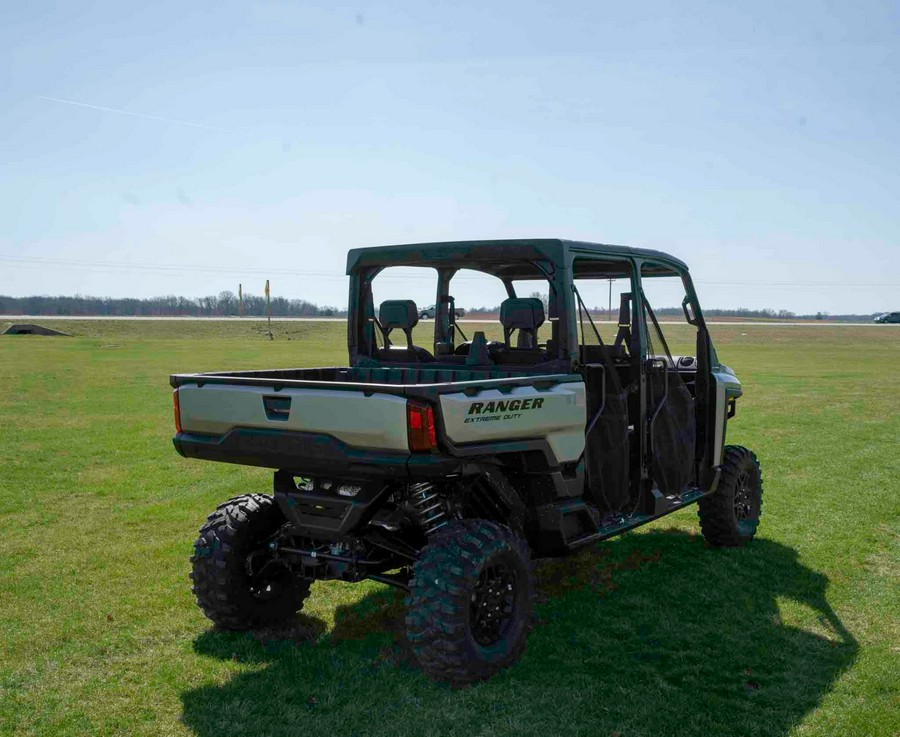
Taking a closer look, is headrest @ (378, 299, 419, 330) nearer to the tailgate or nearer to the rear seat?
the rear seat

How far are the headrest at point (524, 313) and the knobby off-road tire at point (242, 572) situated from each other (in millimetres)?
1922

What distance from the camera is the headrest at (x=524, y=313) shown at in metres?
5.64

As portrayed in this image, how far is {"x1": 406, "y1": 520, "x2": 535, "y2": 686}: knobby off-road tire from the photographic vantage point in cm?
449

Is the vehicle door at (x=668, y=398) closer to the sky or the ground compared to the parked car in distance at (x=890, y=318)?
closer to the sky

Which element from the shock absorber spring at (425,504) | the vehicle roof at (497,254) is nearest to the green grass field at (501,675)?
the shock absorber spring at (425,504)

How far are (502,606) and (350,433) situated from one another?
134cm

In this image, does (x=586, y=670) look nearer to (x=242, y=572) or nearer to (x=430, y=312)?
(x=242, y=572)

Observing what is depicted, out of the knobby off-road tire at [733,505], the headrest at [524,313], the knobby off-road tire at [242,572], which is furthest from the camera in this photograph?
the knobby off-road tire at [733,505]

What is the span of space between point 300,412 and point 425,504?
37.4 inches

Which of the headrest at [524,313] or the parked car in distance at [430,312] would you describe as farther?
the parked car in distance at [430,312]

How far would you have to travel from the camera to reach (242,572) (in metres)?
5.34

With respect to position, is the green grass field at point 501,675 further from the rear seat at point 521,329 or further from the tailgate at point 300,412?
the rear seat at point 521,329

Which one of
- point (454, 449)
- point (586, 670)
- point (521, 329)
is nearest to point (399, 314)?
point (521, 329)

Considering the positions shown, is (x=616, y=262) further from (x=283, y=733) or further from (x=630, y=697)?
(x=283, y=733)
